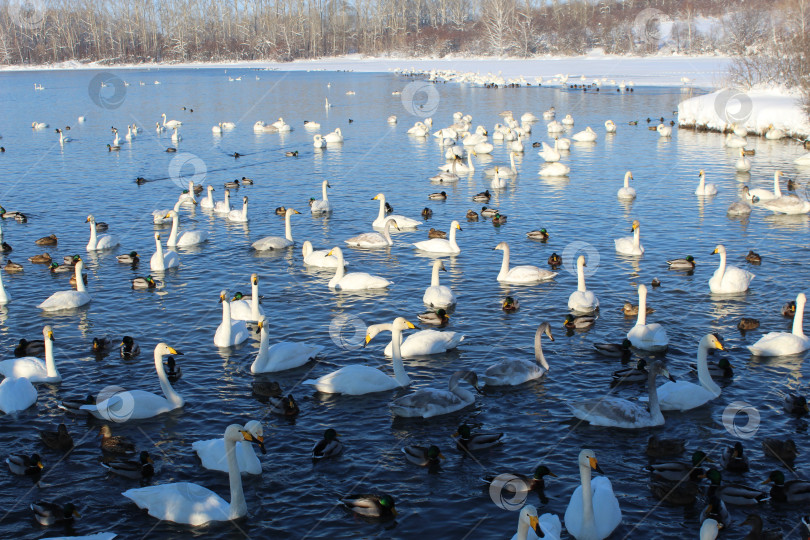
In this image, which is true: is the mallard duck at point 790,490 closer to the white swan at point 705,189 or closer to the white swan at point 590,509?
the white swan at point 590,509

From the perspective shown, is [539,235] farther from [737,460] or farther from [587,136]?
[587,136]

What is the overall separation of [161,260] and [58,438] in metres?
10.5

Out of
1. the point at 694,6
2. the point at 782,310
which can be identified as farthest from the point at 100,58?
the point at 782,310

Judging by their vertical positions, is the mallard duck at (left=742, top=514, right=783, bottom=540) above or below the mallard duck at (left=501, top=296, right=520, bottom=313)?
below

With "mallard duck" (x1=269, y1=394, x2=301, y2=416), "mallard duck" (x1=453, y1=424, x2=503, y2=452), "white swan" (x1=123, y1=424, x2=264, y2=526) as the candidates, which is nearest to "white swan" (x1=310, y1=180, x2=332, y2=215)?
"mallard duck" (x1=269, y1=394, x2=301, y2=416)

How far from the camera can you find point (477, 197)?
3100 cm

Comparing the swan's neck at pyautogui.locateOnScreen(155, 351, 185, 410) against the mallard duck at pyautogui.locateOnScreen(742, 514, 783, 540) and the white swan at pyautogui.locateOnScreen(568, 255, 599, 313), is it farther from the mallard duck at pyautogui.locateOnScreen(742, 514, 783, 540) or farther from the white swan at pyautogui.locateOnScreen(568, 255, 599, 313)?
the mallard duck at pyautogui.locateOnScreen(742, 514, 783, 540)

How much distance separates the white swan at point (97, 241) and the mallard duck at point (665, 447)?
1861 cm

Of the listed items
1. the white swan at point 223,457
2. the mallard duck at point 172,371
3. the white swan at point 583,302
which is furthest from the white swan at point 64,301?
the white swan at point 583,302

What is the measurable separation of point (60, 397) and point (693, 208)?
75.0ft

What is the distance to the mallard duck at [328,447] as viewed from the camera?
12.3 metres

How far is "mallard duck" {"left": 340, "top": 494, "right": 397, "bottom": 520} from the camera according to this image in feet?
35.6

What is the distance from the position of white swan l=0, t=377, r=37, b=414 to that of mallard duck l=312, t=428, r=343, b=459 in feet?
18.5

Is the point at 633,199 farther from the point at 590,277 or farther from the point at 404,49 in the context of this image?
the point at 404,49
